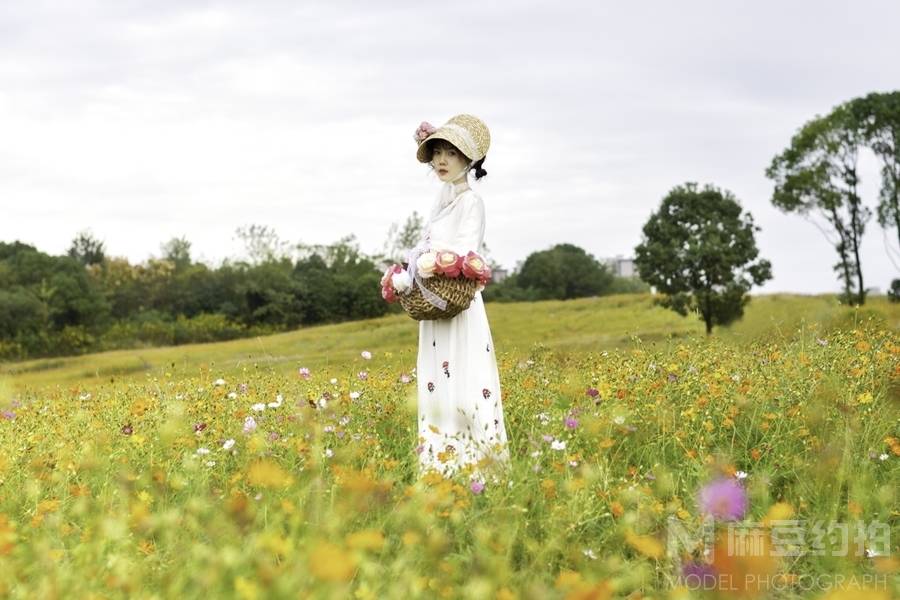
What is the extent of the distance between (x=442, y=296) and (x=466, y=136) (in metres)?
1.07

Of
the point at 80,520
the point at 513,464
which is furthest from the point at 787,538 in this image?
the point at 80,520

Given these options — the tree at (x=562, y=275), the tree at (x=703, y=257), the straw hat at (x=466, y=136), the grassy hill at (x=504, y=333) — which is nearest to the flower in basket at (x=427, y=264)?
the straw hat at (x=466, y=136)

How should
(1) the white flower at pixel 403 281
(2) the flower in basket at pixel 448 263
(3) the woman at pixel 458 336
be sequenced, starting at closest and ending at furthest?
(2) the flower in basket at pixel 448 263
(1) the white flower at pixel 403 281
(3) the woman at pixel 458 336

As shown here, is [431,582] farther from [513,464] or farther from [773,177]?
[773,177]

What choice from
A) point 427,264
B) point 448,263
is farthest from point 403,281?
point 448,263

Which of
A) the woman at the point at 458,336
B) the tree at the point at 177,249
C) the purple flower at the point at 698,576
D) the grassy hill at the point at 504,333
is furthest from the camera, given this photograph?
the tree at the point at 177,249

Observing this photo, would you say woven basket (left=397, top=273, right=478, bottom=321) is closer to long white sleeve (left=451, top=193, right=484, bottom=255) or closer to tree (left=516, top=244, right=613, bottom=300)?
long white sleeve (left=451, top=193, right=484, bottom=255)

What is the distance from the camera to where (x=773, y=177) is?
30328mm

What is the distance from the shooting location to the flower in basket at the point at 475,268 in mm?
5664

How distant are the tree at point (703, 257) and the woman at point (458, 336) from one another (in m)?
16.1

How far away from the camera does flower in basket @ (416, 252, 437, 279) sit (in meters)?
5.64

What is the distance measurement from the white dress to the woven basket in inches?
6.4

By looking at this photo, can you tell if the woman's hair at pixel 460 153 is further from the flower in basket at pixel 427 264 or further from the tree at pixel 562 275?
the tree at pixel 562 275

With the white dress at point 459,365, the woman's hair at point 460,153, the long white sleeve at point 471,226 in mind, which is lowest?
the white dress at point 459,365
